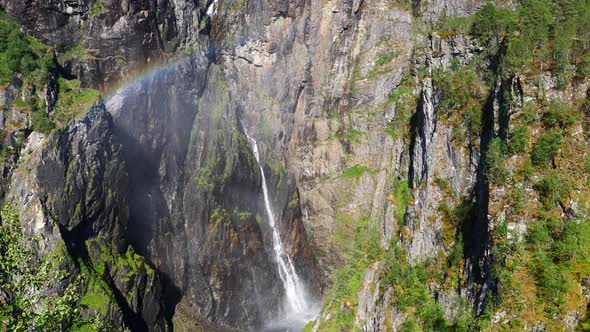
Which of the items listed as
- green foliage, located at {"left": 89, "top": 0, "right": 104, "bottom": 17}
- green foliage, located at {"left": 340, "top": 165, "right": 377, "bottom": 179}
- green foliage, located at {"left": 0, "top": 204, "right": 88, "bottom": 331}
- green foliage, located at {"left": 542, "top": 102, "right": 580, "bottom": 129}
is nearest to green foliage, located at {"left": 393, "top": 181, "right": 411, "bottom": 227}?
green foliage, located at {"left": 340, "top": 165, "right": 377, "bottom": 179}

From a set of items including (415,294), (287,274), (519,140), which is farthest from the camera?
(287,274)

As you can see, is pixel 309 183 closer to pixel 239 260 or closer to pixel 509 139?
pixel 239 260

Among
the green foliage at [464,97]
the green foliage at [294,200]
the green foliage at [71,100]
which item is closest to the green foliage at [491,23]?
the green foliage at [464,97]

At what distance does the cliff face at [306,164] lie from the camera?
93.4ft

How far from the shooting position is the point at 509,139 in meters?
28.9

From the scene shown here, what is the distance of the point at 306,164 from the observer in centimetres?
5603

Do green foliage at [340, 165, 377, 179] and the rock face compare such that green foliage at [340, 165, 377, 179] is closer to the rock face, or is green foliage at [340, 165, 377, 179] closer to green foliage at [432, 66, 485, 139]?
green foliage at [432, 66, 485, 139]

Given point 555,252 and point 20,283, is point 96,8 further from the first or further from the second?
point 555,252

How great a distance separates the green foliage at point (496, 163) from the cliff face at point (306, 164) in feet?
0.39

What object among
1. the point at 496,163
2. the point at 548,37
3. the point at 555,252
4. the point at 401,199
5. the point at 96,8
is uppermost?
the point at 96,8

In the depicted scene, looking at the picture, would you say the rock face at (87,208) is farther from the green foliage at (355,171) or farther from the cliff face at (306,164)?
the green foliage at (355,171)

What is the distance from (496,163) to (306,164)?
29.5 m

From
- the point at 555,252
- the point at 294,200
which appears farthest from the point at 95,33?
the point at 555,252

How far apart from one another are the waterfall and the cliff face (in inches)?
42.4
